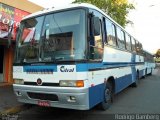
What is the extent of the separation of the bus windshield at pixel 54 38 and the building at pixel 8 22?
4.01 meters

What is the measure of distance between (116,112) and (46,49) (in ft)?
10.2

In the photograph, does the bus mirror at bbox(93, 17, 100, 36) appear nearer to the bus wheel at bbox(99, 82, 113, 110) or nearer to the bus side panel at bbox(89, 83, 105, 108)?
the bus side panel at bbox(89, 83, 105, 108)

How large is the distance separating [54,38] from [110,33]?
2.62 meters

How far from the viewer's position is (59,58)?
662 centimetres

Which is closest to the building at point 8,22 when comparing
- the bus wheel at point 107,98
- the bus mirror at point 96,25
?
the bus wheel at point 107,98

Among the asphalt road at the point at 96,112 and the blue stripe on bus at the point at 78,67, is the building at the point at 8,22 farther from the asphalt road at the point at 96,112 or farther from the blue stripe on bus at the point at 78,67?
the blue stripe on bus at the point at 78,67

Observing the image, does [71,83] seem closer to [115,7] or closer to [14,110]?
[14,110]

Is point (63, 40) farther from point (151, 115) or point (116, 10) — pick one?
point (116, 10)

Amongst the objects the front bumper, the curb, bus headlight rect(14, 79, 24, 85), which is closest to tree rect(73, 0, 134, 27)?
the curb

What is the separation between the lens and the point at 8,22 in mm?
11391

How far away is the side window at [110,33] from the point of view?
8.51 metres

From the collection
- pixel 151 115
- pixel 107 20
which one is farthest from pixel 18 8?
pixel 151 115

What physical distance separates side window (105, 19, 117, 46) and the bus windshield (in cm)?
197

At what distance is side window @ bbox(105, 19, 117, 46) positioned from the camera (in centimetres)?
851
